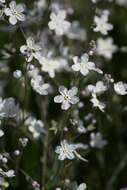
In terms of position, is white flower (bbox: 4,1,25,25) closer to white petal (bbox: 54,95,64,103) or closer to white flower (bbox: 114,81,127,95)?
white petal (bbox: 54,95,64,103)

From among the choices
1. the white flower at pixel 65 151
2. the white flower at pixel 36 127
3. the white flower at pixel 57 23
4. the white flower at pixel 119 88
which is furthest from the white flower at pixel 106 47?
the white flower at pixel 65 151

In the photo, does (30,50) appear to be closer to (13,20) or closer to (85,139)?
(13,20)

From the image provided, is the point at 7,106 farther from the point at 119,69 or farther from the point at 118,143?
the point at 119,69

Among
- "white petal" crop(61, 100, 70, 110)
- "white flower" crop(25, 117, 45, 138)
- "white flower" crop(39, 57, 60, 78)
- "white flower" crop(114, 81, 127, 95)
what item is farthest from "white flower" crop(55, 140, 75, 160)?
"white flower" crop(39, 57, 60, 78)

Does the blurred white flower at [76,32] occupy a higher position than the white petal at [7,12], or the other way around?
the blurred white flower at [76,32]

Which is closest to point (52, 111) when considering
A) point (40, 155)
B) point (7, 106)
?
point (40, 155)

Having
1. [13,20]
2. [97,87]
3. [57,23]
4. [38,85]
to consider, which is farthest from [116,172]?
[13,20]

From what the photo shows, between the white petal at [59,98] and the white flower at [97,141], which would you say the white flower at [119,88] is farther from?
the white flower at [97,141]
